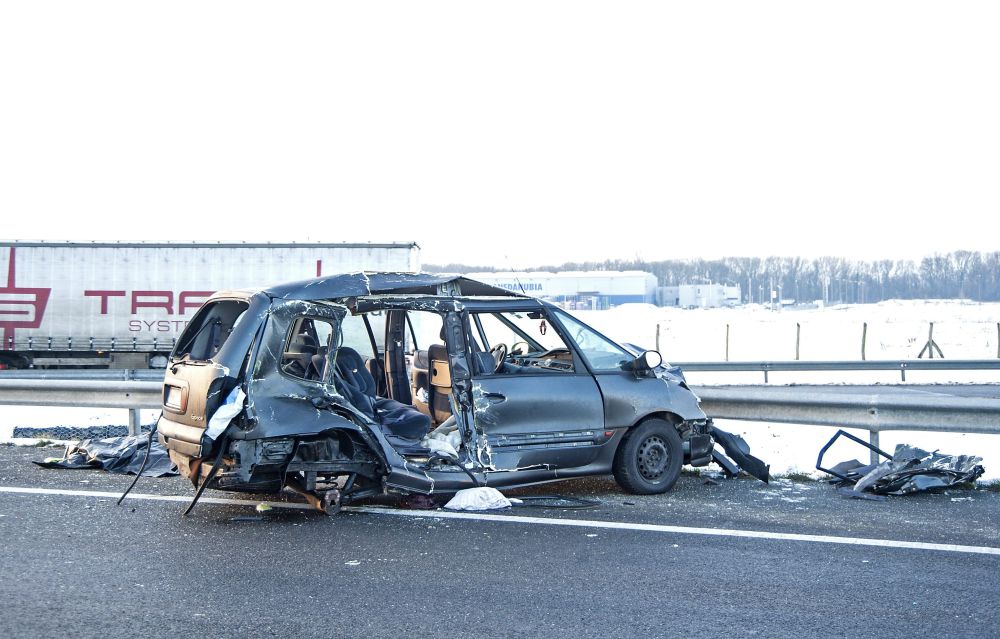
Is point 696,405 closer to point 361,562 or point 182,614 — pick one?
point 361,562

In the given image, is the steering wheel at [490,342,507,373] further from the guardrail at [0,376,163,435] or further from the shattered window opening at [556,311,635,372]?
the guardrail at [0,376,163,435]

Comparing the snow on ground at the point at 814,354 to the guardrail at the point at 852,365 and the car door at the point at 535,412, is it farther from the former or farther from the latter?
the car door at the point at 535,412

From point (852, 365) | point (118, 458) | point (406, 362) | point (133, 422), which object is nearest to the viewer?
point (406, 362)

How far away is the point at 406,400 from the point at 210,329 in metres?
1.96

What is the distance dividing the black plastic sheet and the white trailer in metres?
13.4

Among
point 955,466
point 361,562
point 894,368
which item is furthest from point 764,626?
point 894,368

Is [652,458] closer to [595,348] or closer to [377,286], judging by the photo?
[595,348]

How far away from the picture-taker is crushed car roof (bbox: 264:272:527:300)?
256 inches

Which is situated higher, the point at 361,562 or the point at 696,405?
the point at 696,405

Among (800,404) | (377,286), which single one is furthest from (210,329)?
(800,404)

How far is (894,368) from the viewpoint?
19.9 metres

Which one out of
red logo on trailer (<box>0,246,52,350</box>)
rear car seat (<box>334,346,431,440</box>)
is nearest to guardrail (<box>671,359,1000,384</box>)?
rear car seat (<box>334,346,431,440</box>)

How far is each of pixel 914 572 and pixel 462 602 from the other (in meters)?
2.54

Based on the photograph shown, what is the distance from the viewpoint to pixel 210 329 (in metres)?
6.63
